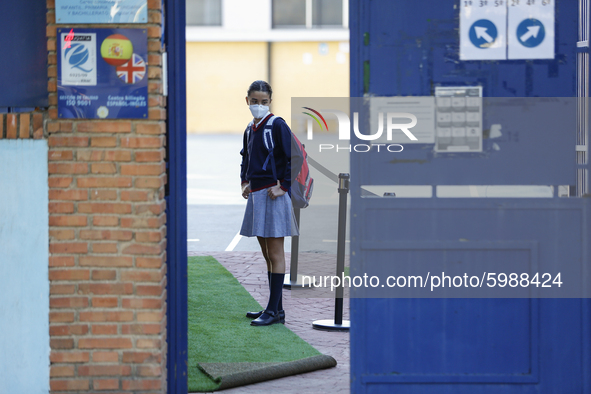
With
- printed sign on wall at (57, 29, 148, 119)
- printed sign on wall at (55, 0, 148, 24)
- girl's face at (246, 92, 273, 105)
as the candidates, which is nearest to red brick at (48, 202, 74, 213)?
printed sign on wall at (57, 29, 148, 119)

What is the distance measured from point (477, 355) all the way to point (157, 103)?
2.25 meters

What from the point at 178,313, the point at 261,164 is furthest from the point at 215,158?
the point at 178,313

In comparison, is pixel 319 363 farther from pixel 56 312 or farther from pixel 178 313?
pixel 56 312

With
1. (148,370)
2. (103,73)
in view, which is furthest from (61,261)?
(103,73)

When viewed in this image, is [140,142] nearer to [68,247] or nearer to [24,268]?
[68,247]

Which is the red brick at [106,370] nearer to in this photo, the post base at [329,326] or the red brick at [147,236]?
the red brick at [147,236]

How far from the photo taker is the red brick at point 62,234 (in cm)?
388

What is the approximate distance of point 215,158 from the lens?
25.0 m

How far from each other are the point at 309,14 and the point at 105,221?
36.2m

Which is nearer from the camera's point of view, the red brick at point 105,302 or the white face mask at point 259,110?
the red brick at point 105,302

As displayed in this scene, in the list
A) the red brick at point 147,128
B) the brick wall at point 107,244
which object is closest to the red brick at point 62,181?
the brick wall at point 107,244

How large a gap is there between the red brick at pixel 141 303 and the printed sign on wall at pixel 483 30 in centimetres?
214

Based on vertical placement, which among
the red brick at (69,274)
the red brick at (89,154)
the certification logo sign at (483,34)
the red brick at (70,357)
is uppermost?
the certification logo sign at (483,34)

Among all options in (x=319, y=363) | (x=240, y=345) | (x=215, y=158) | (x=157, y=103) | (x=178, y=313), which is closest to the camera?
(x=157, y=103)
